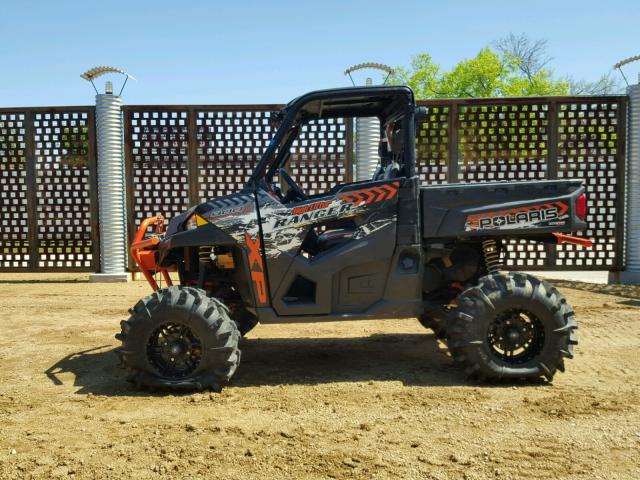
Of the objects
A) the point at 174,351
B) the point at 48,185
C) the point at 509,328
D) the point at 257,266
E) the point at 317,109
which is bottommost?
the point at 174,351

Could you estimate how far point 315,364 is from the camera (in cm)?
496

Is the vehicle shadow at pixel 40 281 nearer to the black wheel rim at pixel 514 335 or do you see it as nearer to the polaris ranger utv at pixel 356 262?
the polaris ranger utv at pixel 356 262

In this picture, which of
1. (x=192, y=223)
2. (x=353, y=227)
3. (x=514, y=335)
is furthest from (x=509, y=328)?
(x=192, y=223)

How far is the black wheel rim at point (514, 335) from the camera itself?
427cm

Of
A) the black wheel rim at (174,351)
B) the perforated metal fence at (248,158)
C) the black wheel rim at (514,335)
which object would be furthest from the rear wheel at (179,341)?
the perforated metal fence at (248,158)

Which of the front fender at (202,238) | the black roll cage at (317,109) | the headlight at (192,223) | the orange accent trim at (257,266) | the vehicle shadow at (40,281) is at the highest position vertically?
the black roll cage at (317,109)

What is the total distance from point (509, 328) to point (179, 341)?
7.87 ft

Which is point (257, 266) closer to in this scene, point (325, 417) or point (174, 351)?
point (174, 351)

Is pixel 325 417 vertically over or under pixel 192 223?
under

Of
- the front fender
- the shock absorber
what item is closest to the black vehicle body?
the front fender

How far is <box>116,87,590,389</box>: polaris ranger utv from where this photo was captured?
4.11 metres

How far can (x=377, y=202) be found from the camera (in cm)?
432

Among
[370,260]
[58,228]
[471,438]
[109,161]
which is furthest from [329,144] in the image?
[471,438]

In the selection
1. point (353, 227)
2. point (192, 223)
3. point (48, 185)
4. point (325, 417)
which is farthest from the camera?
point (48, 185)
